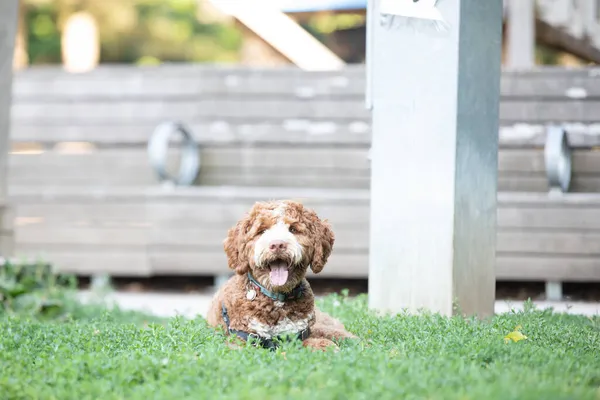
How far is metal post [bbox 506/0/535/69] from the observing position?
952 centimetres

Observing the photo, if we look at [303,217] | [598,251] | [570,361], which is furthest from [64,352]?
[598,251]

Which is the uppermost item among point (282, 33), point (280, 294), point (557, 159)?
point (282, 33)

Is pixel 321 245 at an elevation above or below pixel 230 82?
below

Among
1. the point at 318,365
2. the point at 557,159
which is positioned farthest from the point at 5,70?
the point at 318,365

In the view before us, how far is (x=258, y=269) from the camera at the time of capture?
4164 millimetres

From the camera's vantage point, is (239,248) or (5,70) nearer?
(239,248)

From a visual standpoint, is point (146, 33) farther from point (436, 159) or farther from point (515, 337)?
point (515, 337)

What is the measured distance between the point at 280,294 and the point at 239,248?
0.87 feet

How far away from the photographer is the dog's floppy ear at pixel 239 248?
4242 mm

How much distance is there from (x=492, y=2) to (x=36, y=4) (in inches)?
726

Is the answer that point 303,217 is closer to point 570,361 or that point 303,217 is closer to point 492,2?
point 570,361

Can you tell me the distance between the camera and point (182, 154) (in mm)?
9484

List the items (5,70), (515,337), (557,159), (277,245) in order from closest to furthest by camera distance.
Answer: (277,245) < (515,337) < (557,159) < (5,70)

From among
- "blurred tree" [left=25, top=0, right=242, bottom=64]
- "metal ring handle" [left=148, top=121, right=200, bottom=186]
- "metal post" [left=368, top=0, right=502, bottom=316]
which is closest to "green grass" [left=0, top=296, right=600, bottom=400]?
"metal post" [left=368, top=0, right=502, bottom=316]
